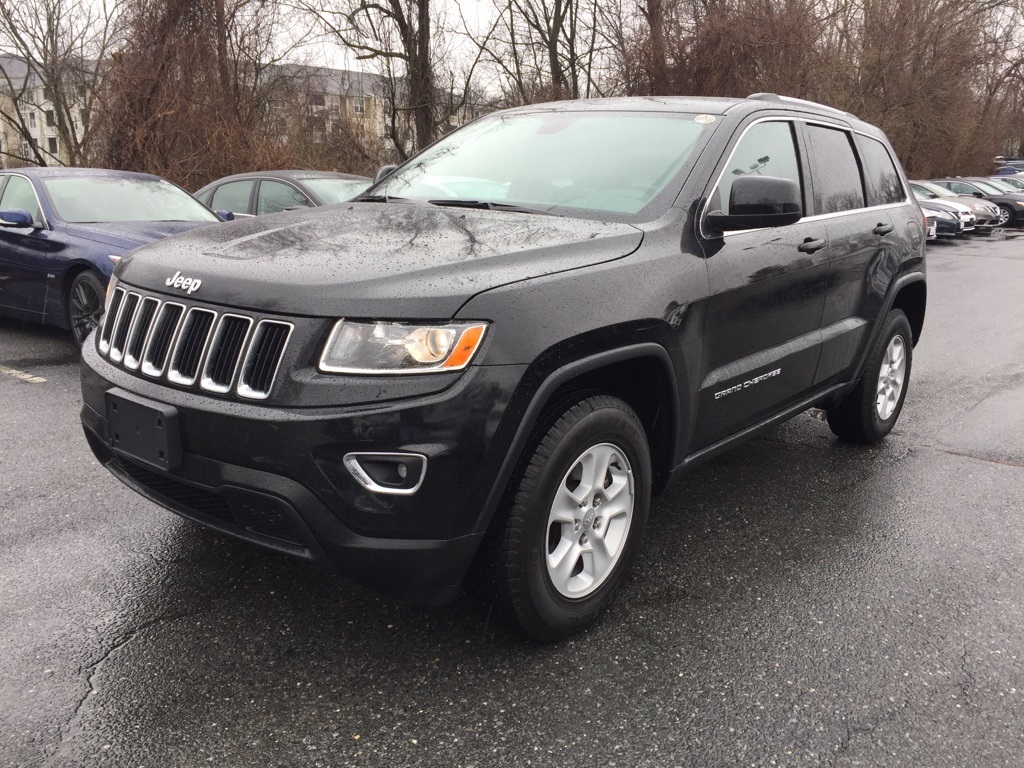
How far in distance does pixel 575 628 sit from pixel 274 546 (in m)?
1.01

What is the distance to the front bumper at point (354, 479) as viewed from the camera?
2328 millimetres

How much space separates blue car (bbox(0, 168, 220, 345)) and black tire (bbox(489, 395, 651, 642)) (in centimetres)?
484

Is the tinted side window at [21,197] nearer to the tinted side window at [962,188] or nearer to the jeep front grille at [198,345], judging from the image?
the jeep front grille at [198,345]

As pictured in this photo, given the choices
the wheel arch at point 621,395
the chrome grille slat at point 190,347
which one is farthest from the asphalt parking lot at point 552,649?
the chrome grille slat at point 190,347

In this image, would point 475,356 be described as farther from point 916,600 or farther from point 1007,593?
point 1007,593

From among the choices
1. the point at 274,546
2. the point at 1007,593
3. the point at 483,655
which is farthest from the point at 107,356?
the point at 1007,593

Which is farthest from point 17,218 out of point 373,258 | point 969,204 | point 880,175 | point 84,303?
point 969,204

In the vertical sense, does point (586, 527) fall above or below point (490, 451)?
below

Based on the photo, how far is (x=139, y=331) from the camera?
Result: 9.18 feet

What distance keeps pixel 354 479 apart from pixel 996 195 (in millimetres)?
30539

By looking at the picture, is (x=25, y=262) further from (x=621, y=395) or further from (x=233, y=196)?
(x=621, y=395)

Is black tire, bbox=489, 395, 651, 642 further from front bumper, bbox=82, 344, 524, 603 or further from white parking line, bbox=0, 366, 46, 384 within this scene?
white parking line, bbox=0, 366, 46, 384

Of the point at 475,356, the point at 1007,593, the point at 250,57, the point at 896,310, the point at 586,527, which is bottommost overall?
the point at 1007,593

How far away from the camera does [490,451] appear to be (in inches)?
95.3
